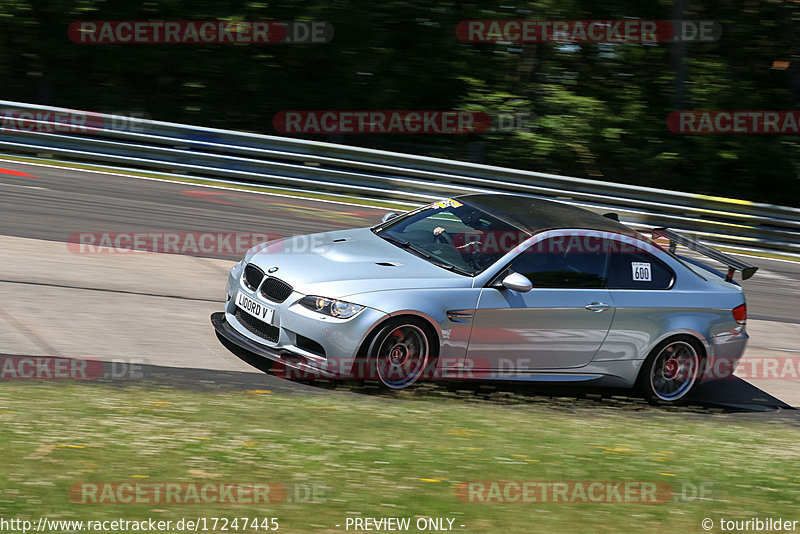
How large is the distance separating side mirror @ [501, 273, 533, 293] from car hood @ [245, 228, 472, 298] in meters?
0.30

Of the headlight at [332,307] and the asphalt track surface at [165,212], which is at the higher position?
the asphalt track surface at [165,212]

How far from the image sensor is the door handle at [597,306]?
24.8 ft

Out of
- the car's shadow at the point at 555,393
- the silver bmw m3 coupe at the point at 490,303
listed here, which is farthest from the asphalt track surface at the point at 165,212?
the car's shadow at the point at 555,393

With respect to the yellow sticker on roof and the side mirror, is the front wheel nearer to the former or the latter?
the side mirror

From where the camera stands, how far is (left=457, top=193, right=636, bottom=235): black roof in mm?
7695

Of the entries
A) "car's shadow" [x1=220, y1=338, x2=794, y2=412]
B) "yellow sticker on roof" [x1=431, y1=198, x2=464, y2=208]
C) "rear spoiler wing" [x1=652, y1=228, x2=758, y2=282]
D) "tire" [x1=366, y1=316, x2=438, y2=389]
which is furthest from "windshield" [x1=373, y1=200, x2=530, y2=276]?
"rear spoiler wing" [x1=652, y1=228, x2=758, y2=282]

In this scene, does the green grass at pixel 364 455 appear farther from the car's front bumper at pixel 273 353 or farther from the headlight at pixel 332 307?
the headlight at pixel 332 307

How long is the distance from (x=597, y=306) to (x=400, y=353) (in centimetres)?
179

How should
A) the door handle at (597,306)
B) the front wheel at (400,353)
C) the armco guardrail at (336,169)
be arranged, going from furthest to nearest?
the armco guardrail at (336,169) < the door handle at (597,306) < the front wheel at (400,353)

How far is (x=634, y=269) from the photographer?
791 centimetres

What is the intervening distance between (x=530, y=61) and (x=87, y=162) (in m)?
10.0

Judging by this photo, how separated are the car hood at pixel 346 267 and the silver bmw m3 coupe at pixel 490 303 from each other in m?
0.02

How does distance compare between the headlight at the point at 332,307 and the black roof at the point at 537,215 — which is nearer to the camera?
the headlight at the point at 332,307

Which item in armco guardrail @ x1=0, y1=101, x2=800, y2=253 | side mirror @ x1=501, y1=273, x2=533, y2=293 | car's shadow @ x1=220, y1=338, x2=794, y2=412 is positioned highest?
armco guardrail @ x1=0, y1=101, x2=800, y2=253
